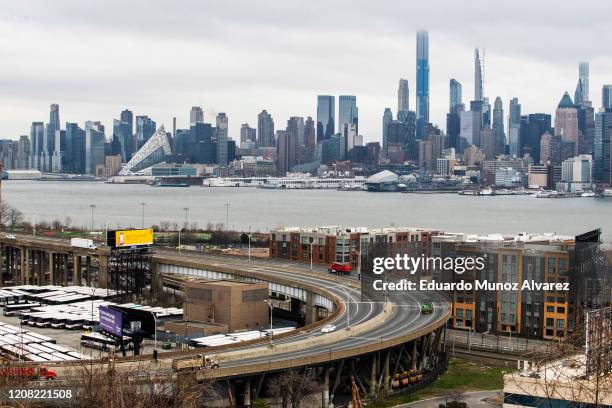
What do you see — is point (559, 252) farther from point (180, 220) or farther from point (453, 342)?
point (180, 220)

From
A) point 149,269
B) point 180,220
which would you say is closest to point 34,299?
point 149,269

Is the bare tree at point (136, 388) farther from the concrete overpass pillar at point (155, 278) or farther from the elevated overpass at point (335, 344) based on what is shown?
the concrete overpass pillar at point (155, 278)

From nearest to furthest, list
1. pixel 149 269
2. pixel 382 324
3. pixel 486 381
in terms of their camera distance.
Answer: pixel 486 381 < pixel 382 324 < pixel 149 269

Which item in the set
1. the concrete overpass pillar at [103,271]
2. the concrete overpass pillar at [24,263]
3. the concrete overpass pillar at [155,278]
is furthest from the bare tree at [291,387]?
Result: the concrete overpass pillar at [24,263]

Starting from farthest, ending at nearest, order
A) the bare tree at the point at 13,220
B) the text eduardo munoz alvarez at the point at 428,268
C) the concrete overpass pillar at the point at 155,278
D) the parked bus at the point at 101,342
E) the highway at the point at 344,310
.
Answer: the bare tree at the point at 13,220
the concrete overpass pillar at the point at 155,278
the text eduardo munoz alvarez at the point at 428,268
the parked bus at the point at 101,342
the highway at the point at 344,310

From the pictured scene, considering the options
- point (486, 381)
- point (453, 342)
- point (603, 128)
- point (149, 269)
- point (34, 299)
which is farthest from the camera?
point (603, 128)

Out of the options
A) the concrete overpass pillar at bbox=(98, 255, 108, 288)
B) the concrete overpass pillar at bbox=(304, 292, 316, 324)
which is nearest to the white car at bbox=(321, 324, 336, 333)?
the concrete overpass pillar at bbox=(304, 292, 316, 324)

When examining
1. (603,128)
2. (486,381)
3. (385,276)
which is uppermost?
(603,128)
